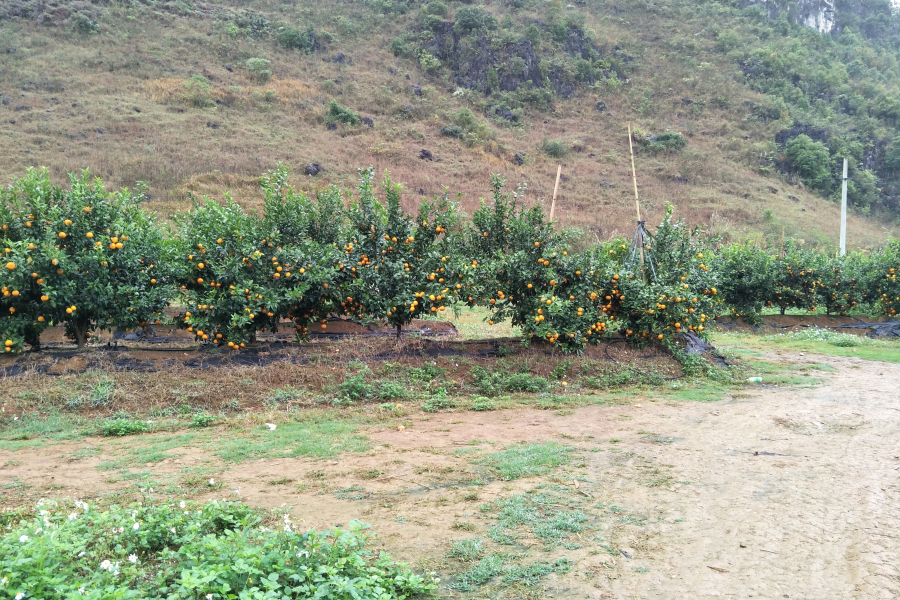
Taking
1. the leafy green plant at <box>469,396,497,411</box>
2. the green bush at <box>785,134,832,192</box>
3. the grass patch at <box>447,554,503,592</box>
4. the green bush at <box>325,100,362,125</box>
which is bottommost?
the leafy green plant at <box>469,396,497,411</box>

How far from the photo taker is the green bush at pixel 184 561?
2.75 metres

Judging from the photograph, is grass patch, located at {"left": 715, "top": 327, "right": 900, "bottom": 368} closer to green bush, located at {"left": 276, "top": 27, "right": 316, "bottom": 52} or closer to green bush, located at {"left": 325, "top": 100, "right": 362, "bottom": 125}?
green bush, located at {"left": 325, "top": 100, "right": 362, "bottom": 125}

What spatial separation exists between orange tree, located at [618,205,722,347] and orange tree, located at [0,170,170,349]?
7.26 m

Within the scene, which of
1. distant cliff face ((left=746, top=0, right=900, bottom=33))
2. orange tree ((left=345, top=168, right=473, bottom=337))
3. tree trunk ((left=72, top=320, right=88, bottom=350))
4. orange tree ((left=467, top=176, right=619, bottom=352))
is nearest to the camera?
tree trunk ((left=72, top=320, right=88, bottom=350))

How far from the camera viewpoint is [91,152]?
28297 millimetres

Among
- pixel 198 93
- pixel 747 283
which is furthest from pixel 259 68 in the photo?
pixel 747 283

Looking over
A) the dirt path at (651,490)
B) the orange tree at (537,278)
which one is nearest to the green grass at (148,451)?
the dirt path at (651,490)

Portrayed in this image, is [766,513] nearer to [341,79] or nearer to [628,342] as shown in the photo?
[628,342]

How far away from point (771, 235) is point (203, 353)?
3314cm

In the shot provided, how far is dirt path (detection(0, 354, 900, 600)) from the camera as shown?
351 cm

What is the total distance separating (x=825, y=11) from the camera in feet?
227

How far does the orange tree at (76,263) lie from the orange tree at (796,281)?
1740cm

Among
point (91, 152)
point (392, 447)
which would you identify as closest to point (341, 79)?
point (91, 152)

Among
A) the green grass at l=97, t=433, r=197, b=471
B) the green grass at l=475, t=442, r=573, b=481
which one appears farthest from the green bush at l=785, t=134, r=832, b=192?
the green grass at l=97, t=433, r=197, b=471
